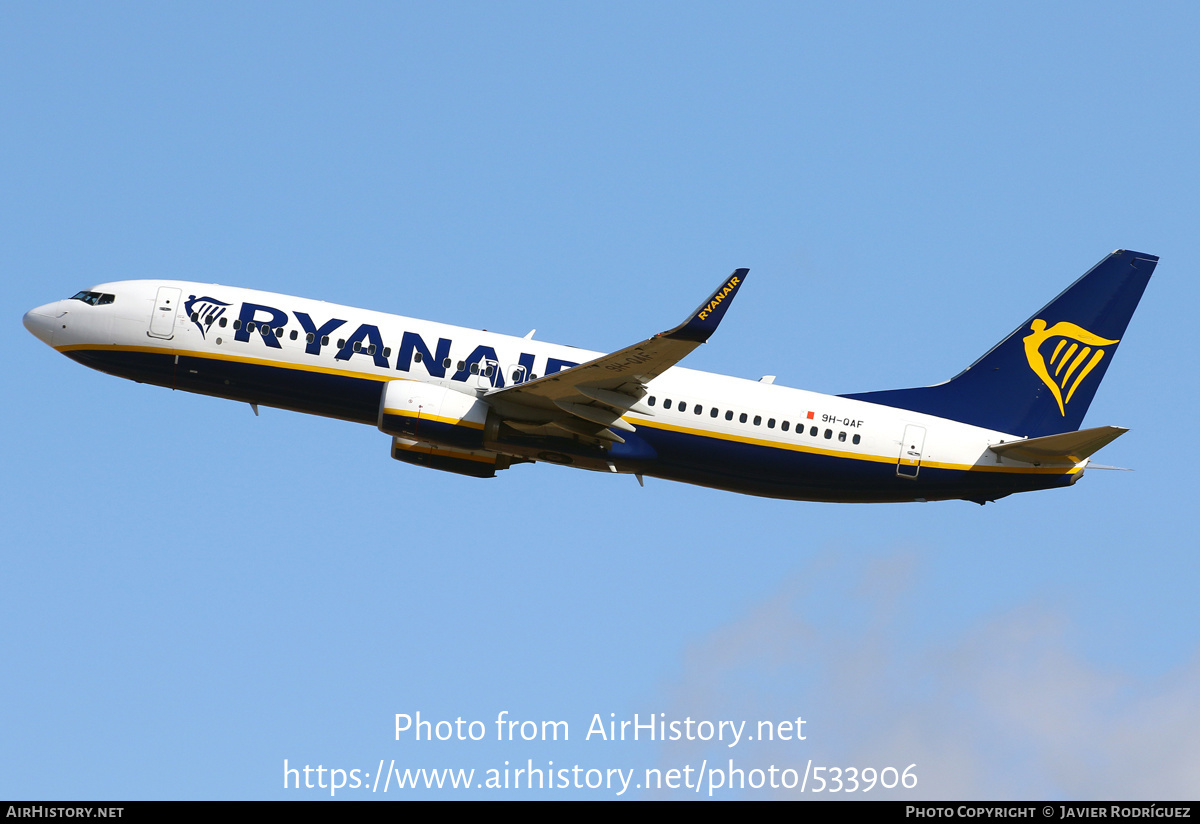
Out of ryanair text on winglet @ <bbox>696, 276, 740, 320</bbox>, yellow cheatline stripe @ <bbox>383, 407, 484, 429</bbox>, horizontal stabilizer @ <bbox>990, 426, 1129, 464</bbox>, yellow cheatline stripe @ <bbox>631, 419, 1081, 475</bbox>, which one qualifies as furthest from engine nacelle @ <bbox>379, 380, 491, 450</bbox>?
horizontal stabilizer @ <bbox>990, 426, 1129, 464</bbox>

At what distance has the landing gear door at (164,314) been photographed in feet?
149

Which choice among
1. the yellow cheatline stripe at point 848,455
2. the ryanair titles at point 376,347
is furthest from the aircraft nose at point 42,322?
the yellow cheatline stripe at point 848,455

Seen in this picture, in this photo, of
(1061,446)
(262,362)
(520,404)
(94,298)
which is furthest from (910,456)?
(94,298)

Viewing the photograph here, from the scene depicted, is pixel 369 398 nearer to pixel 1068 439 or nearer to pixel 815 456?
pixel 815 456

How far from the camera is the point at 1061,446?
4431 centimetres

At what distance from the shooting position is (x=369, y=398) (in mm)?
44719

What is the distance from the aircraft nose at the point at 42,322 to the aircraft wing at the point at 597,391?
1586 centimetres

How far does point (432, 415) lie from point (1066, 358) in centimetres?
2282

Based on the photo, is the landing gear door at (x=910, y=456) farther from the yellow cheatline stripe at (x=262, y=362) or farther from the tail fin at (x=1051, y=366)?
the yellow cheatline stripe at (x=262, y=362)

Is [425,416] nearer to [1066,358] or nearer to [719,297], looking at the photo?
[719,297]

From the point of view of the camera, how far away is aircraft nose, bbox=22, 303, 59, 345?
47.2 metres

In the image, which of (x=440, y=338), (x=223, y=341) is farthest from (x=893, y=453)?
(x=223, y=341)
